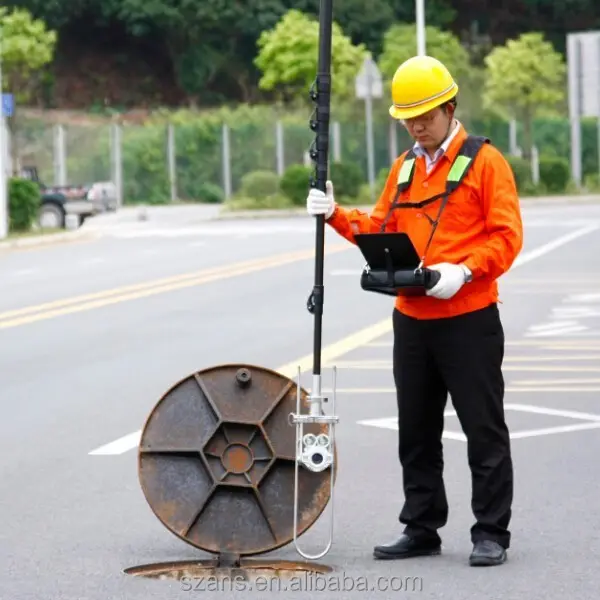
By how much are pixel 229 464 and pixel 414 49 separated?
78.0 m

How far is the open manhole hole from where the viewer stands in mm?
7031

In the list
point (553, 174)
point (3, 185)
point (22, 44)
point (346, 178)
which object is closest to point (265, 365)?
point (3, 185)

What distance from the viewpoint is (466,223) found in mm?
7234

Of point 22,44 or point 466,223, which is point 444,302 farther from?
point 22,44

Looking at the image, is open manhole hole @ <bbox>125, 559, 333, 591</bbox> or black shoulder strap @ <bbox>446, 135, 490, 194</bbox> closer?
open manhole hole @ <bbox>125, 559, 333, 591</bbox>

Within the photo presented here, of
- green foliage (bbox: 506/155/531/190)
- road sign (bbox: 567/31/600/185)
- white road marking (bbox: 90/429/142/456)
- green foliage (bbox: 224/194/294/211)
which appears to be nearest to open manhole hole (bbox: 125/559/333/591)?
white road marking (bbox: 90/429/142/456)

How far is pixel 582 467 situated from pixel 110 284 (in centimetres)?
1539

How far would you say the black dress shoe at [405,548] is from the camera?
24.4 ft

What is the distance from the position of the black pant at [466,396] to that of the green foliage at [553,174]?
54.0m

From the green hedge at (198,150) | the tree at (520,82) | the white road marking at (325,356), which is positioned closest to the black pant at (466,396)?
the white road marking at (325,356)

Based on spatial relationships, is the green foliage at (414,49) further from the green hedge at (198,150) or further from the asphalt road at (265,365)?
the asphalt road at (265,365)

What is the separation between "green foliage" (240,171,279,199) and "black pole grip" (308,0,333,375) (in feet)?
165

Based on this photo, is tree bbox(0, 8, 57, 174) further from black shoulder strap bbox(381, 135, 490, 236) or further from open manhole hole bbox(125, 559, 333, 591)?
open manhole hole bbox(125, 559, 333, 591)

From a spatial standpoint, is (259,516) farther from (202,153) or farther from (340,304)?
(202,153)
